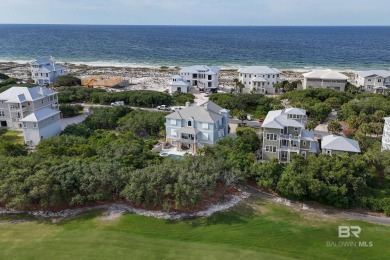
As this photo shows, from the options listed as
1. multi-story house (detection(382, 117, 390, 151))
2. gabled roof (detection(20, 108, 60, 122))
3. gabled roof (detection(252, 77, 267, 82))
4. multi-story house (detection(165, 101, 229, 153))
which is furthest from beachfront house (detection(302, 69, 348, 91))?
gabled roof (detection(20, 108, 60, 122))

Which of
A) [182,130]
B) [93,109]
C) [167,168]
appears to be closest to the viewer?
[167,168]

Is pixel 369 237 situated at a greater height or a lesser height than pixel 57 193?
lesser

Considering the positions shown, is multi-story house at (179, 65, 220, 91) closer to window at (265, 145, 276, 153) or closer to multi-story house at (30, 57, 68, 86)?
multi-story house at (30, 57, 68, 86)

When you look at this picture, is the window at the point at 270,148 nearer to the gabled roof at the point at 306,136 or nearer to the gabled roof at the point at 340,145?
the gabled roof at the point at 306,136

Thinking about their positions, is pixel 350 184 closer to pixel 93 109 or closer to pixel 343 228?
pixel 343 228

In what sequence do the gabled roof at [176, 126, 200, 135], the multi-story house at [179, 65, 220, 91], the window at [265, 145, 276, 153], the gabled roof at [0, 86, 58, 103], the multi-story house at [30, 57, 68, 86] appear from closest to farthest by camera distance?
the window at [265, 145, 276, 153]
the gabled roof at [176, 126, 200, 135]
the gabled roof at [0, 86, 58, 103]
the multi-story house at [179, 65, 220, 91]
the multi-story house at [30, 57, 68, 86]

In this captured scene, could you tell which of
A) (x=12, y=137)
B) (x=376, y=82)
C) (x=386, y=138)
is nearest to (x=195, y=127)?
(x=386, y=138)

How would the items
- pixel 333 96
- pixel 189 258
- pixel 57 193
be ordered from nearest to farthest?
pixel 189 258 → pixel 57 193 → pixel 333 96

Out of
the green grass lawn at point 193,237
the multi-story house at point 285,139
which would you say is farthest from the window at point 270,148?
the green grass lawn at point 193,237

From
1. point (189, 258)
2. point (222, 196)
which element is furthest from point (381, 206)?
point (189, 258)
